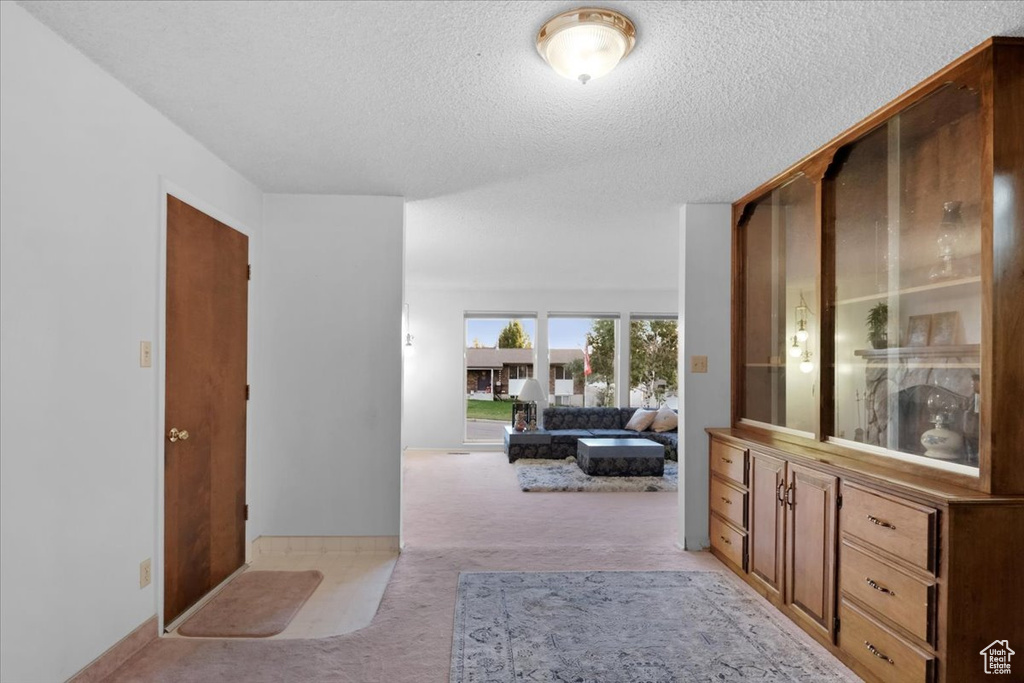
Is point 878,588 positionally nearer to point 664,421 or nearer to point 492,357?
point 664,421

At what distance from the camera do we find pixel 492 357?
9086 millimetres

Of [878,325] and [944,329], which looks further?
[878,325]

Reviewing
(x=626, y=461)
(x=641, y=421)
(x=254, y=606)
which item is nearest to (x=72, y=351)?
(x=254, y=606)

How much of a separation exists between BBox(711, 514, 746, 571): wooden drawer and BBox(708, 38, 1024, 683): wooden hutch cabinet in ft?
0.06

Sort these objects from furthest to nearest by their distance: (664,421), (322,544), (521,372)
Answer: (521,372), (664,421), (322,544)

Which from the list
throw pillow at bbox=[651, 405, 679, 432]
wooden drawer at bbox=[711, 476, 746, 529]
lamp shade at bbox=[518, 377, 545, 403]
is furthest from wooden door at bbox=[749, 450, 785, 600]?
lamp shade at bbox=[518, 377, 545, 403]

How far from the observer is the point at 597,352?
910cm

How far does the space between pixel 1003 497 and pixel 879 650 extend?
2.53ft

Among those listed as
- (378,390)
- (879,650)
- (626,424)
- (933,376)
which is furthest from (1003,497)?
(626,424)

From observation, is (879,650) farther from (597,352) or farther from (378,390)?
(597,352)

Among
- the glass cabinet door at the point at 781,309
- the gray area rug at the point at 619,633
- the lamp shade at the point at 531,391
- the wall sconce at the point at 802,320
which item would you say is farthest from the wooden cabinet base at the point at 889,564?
the lamp shade at the point at 531,391

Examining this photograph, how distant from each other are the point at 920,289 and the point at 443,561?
3.04 metres

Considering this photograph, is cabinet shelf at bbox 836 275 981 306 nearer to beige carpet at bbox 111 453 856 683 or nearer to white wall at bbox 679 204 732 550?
white wall at bbox 679 204 732 550

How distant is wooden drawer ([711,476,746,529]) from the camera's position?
347cm
